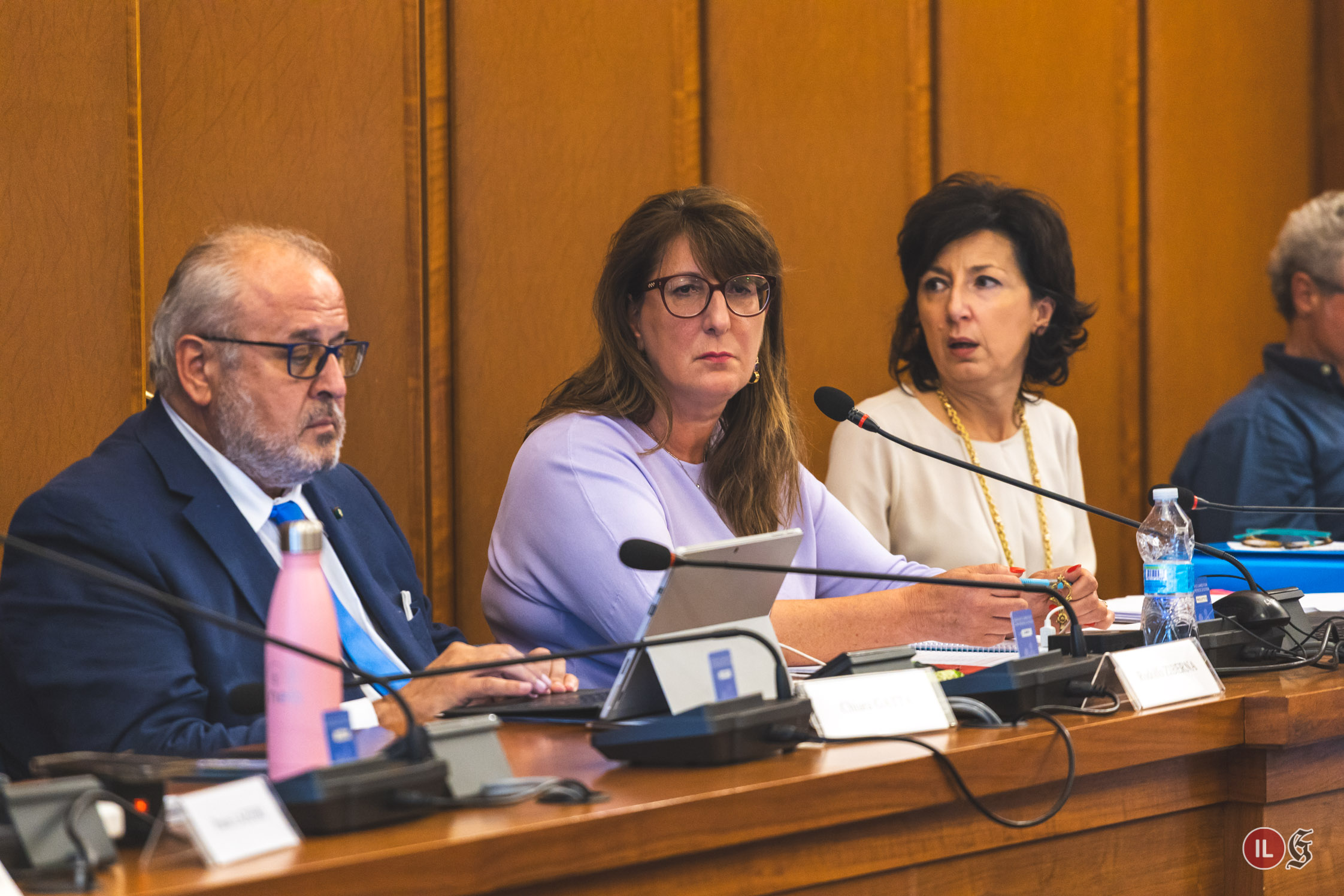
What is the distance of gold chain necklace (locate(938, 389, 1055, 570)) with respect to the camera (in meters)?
2.98

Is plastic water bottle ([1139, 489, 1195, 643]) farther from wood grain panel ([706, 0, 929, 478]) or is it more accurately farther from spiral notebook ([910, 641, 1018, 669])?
wood grain panel ([706, 0, 929, 478])

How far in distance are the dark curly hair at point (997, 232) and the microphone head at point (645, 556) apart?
1.89m

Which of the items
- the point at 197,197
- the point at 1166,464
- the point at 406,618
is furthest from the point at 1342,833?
the point at 1166,464

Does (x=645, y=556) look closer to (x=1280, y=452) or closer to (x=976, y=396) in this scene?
(x=976, y=396)

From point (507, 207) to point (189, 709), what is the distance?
65.4 inches

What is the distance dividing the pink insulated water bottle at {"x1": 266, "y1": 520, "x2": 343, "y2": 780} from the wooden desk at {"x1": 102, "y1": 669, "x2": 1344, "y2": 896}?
0.12 meters

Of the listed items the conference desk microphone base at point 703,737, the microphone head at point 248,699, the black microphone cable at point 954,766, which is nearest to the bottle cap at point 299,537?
the microphone head at point 248,699

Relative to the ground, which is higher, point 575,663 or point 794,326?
point 794,326

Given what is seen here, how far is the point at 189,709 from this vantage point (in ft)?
4.93

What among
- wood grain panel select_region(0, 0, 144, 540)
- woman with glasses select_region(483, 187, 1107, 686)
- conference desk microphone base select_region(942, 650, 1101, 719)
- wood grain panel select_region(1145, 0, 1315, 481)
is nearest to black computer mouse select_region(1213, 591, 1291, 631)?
woman with glasses select_region(483, 187, 1107, 686)

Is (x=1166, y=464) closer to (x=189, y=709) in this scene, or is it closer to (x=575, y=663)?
(x=575, y=663)

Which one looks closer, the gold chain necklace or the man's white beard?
the man's white beard

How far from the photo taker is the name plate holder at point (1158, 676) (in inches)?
56.9

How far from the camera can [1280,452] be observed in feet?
10.7
